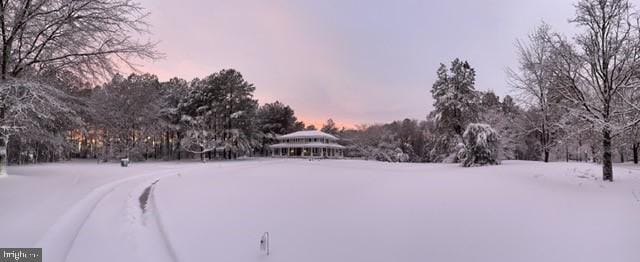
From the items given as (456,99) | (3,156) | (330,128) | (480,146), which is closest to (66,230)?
(3,156)

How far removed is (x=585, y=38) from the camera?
14422 millimetres

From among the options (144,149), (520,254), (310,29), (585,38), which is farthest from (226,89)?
(520,254)

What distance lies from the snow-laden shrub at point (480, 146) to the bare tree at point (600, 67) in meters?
12.5

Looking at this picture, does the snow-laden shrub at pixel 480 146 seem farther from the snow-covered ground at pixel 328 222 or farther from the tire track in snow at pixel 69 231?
the tire track in snow at pixel 69 231

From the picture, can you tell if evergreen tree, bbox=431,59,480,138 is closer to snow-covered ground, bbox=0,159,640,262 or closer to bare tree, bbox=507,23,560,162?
bare tree, bbox=507,23,560,162

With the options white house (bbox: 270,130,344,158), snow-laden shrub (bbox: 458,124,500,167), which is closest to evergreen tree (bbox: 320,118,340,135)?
white house (bbox: 270,130,344,158)

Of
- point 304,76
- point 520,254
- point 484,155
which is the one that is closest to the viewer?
point 520,254

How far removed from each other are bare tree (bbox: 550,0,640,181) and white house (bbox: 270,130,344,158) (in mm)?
45232

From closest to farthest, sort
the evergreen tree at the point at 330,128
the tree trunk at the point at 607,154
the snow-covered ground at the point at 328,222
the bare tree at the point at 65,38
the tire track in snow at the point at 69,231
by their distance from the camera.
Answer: the tire track in snow at the point at 69,231, the snow-covered ground at the point at 328,222, the bare tree at the point at 65,38, the tree trunk at the point at 607,154, the evergreen tree at the point at 330,128

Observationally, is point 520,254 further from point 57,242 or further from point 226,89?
point 226,89

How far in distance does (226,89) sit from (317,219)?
4603cm

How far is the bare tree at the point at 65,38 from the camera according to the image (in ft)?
40.9

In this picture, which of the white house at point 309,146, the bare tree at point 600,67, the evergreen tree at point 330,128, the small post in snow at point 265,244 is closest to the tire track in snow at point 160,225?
the small post in snow at point 265,244

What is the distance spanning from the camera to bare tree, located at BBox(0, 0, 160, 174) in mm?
12469
